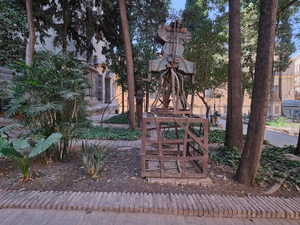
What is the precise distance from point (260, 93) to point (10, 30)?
335 inches

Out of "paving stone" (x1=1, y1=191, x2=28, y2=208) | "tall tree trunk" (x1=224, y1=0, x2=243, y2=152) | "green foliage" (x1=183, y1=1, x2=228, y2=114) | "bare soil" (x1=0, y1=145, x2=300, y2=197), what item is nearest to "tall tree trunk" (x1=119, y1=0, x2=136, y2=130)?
"green foliage" (x1=183, y1=1, x2=228, y2=114)

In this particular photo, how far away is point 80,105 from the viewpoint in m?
4.34

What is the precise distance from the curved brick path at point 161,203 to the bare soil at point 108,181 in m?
0.19

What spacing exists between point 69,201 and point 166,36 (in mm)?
3218

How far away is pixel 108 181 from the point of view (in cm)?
333

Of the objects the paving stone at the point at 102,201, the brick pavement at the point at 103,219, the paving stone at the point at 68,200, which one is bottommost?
the brick pavement at the point at 103,219

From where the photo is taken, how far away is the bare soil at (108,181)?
310cm

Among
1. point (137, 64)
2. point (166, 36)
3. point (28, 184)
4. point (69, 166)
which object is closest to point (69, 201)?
point (28, 184)

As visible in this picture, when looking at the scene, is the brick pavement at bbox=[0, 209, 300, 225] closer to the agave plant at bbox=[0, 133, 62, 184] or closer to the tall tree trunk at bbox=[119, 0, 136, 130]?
the agave plant at bbox=[0, 133, 62, 184]

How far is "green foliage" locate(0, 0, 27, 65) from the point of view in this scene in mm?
6933

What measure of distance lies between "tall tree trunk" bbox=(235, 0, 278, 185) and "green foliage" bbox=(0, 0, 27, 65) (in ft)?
26.1

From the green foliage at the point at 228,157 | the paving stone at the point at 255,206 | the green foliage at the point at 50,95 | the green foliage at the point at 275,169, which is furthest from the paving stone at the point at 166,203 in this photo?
the green foliage at the point at 50,95

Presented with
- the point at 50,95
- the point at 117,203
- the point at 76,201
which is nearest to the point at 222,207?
the point at 117,203

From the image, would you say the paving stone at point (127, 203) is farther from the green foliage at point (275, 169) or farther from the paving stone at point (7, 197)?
the green foliage at point (275, 169)
